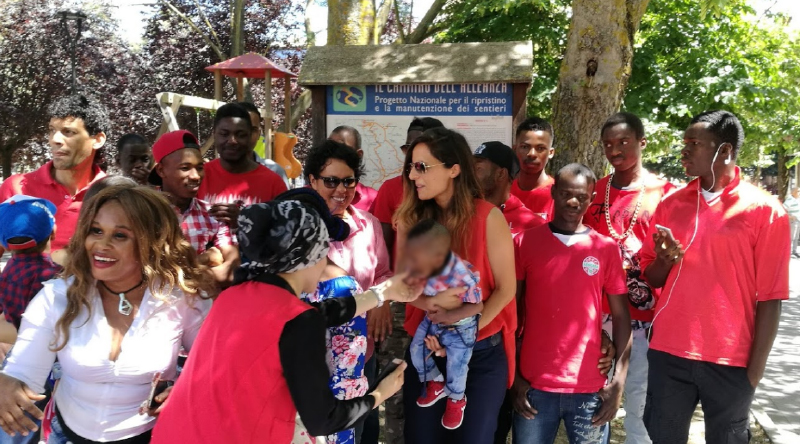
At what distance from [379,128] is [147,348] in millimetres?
2780

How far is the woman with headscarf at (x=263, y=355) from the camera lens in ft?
6.02

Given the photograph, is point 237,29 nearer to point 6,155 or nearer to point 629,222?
point 6,155

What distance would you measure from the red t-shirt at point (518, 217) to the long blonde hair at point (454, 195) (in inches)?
29.2

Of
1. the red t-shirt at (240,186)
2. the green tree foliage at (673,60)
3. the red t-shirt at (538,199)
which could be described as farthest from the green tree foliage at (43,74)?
the red t-shirt at (538,199)

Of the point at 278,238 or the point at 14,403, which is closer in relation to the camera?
the point at 278,238

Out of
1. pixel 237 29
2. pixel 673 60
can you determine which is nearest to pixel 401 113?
pixel 673 60

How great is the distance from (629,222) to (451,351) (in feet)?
4.86

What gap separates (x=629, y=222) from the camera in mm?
3713

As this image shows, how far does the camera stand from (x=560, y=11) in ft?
37.8

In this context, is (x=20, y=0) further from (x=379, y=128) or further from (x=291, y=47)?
(x=379, y=128)

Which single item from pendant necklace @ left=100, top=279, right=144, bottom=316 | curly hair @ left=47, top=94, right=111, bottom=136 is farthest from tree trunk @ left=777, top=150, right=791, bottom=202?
pendant necklace @ left=100, top=279, right=144, bottom=316

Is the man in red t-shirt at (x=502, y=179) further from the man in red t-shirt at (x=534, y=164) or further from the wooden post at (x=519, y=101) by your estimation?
the wooden post at (x=519, y=101)

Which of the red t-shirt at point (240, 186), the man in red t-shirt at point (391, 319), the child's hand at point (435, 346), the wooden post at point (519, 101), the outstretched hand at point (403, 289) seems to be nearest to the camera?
the outstretched hand at point (403, 289)

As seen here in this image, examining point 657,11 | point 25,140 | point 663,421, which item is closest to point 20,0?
point 25,140
